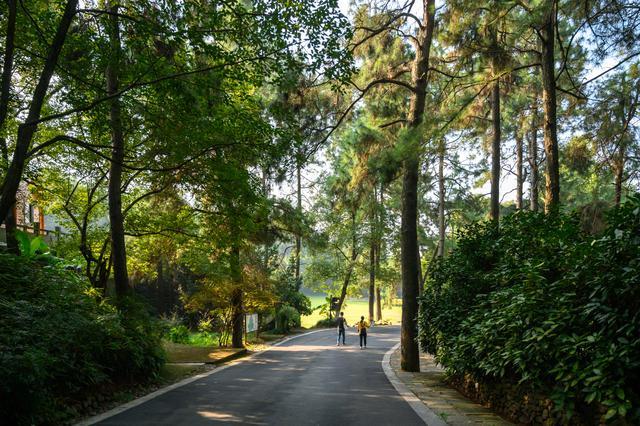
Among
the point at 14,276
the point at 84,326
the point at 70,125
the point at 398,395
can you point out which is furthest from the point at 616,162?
the point at 70,125

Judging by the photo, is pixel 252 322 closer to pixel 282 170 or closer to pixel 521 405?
pixel 282 170

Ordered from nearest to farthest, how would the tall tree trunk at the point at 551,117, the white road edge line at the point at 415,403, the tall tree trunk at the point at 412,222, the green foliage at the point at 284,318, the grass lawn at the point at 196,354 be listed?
the white road edge line at the point at 415,403, the tall tree trunk at the point at 551,117, the tall tree trunk at the point at 412,222, the grass lawn at the point at 196,354, the green foliage at the point at 284,318

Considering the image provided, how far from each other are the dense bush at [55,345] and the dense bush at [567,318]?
611 centimetres

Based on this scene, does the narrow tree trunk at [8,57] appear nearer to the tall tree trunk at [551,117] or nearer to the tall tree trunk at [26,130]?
the tall tree trunk at [26,130]

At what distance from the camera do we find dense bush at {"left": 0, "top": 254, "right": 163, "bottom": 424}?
20.5 ft

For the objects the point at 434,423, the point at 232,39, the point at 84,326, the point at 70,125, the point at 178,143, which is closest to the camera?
the point at 434,423

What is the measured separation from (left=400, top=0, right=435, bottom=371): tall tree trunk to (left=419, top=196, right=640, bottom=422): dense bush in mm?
5042

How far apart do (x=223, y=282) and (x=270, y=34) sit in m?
13.2

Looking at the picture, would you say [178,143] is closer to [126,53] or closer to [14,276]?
[126,53]

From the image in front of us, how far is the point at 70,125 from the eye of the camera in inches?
604

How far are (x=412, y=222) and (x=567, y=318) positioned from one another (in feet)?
29.8

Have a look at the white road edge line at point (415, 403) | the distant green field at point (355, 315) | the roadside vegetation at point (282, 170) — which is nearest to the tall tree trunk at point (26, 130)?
the roadside vegetation at point (282, 170)

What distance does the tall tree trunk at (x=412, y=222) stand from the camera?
1452 cm

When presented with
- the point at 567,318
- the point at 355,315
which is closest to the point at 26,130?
the point at 567,318
